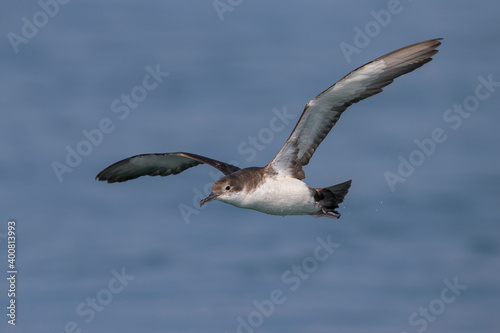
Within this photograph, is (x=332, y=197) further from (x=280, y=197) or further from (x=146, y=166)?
(x=146, y=166)

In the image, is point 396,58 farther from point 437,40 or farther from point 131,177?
point 131,177

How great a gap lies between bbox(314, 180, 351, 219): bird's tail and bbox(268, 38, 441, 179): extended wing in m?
0.74

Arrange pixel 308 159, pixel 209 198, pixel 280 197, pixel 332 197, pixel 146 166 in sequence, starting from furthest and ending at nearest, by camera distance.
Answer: pixel 146 166, pixel 332 197, pixel 308 159, pixel 280 197, pixel 209 198

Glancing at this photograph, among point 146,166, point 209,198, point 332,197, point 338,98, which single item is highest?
point 146,166

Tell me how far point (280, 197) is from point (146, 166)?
5530 millimetres

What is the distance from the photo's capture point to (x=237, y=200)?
61.5 feet

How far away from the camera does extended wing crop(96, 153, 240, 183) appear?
898 inches

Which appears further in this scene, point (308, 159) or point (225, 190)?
point (308, 159)

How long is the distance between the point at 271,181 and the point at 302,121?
58.0 inches

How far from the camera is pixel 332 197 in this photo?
20.3 m

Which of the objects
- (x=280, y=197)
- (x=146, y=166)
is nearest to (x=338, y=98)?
(x=280, y=197)

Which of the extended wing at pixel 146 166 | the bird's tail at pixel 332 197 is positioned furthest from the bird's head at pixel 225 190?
the extended wing at pixel 146 166

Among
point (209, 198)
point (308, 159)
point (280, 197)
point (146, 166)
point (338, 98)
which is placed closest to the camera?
point (209, 198)

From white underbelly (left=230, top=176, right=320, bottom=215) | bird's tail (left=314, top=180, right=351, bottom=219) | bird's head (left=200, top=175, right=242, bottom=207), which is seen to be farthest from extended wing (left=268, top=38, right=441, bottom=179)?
bird's head (left=200, top=175, right=242, bottom=207)
